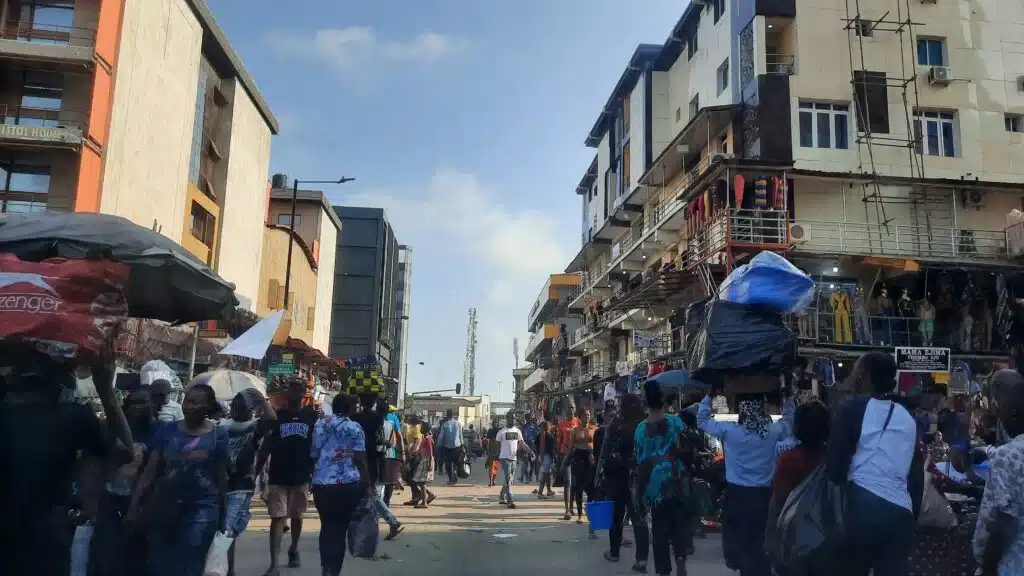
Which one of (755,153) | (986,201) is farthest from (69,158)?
(986,201)

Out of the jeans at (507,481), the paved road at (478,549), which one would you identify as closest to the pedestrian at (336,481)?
the paved road at (478,549)

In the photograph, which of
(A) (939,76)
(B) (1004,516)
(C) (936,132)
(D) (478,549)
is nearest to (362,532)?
(D) (478,549)

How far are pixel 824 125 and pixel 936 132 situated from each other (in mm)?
3888

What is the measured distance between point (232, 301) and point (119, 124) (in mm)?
17915

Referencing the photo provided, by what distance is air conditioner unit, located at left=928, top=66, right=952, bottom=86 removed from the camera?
2519 centimetres

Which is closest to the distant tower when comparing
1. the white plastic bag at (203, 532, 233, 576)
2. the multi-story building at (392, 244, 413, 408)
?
the multi-story building at (392, 244, 413, 408)

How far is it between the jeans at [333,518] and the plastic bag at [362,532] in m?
0.32

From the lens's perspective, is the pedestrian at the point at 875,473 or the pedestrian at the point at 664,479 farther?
the pedestrian at the point at 664,479

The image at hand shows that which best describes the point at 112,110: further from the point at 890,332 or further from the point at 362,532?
the point at 890,332

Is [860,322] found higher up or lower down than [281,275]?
lower down

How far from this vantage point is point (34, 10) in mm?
20141

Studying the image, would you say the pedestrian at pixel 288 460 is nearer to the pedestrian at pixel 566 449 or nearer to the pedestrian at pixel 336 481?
the pedestrian at pixel 336 481

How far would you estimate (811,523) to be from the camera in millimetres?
4094

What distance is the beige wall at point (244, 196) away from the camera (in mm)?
30094
